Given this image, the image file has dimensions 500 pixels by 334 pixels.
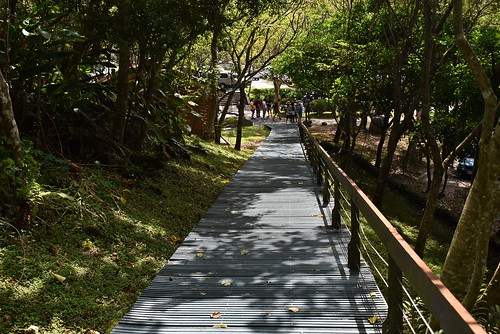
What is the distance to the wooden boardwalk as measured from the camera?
14.6 feet

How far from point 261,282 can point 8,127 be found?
3.32 meters

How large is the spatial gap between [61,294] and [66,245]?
1235 mm

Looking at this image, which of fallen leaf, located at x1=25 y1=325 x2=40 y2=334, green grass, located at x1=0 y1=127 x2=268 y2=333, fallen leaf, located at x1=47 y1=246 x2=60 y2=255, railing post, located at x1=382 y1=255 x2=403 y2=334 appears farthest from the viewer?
fallen leaf, located at x1=47 y1=246 x2=60 y2=255

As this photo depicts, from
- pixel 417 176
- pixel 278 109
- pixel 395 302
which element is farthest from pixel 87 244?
pixel 278 109

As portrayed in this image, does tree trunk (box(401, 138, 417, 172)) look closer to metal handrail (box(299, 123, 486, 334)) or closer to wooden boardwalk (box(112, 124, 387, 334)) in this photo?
wooden boardwalk (box(112, 124, 387, 334))

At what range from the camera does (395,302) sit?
365 centimetres

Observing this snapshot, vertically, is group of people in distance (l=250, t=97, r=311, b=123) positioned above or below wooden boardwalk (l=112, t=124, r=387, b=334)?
above

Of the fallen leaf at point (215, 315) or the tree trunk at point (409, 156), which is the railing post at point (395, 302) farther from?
the tree trunk at point (409, 156)

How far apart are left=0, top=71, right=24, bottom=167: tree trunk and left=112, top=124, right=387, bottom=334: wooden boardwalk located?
213 centimetres

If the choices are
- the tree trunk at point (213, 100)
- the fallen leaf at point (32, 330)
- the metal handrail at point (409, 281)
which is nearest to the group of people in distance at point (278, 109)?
the tree trunk at point (213, 100)

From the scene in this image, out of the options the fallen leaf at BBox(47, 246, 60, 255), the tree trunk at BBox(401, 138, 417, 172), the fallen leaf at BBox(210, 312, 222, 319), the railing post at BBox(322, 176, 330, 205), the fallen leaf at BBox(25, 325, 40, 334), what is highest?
the railing post at BBox(322, 176, 330, 205)

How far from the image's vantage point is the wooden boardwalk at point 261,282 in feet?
14.6

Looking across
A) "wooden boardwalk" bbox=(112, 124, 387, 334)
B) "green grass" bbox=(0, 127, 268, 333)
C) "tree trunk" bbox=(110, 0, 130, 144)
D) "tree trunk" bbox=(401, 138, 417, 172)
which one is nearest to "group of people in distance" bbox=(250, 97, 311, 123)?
"tree trunk" bbox=(401, 138, 417, 172)

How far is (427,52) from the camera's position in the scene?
1163 cm
